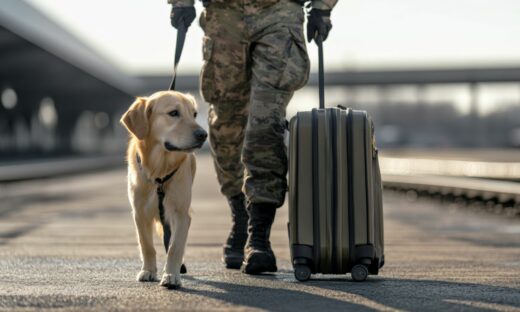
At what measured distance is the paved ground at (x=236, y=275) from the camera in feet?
16.5

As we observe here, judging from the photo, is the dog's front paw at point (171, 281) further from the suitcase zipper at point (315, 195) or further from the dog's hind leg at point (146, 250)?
the suitcase zipper at point (315, 195)

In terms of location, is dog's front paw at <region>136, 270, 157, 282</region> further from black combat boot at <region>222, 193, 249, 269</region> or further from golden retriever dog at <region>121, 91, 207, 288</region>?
black combat boot at <region>222, 193, 249, 269</region>

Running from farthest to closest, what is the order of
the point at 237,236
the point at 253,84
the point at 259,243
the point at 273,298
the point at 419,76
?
the point at 419,76
the point at 237,236
the point at 253,84
the point at 259,243
the point at 273,298

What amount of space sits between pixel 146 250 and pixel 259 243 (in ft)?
2.18

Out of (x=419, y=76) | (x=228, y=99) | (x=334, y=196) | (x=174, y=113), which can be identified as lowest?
(x=334, y=196)

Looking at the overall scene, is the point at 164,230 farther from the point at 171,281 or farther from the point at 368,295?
the point at 368,295

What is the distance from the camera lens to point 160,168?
239 inches

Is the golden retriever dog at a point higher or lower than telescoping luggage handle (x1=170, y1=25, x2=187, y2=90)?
lower

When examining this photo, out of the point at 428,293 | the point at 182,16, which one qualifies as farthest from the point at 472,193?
the point at 428,293

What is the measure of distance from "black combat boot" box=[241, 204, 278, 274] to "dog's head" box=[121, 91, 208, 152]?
66 centimetres

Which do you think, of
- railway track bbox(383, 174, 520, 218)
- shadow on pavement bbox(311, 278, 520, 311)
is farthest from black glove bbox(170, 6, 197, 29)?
railway track bbox(383, 174, 520, 218)

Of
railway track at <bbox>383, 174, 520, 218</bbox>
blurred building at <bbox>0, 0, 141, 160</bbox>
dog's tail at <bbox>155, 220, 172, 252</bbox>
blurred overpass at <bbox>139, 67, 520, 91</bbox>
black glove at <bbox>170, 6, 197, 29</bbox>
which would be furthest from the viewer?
blurred overpass at <bbox>139, 67, 520, 91</bbox>

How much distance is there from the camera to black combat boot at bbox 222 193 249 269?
6.85m

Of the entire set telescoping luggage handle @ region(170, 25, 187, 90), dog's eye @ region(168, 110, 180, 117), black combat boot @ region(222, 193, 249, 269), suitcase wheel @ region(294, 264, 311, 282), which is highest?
telescoping luggage handle @ region(170, 25, 187, 90)
